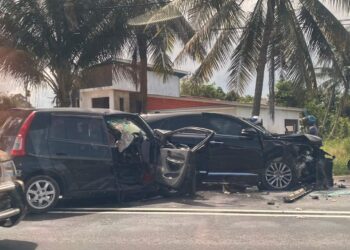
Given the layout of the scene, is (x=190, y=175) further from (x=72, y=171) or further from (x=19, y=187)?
(x=19, y=187)

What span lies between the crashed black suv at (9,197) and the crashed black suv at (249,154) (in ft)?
14.9

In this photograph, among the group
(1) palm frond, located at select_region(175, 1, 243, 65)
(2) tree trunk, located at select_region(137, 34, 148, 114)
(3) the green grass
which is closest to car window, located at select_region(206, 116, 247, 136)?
(3) the green grass

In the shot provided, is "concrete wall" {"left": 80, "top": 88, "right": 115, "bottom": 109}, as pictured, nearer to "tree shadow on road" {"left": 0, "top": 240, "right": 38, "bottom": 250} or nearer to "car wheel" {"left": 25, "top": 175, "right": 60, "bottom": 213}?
"car wheel" {"left": 25, "top": 175, "right": 60, "bottom": 213}

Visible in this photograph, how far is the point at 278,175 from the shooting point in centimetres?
1062

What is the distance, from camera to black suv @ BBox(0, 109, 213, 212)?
8.14m

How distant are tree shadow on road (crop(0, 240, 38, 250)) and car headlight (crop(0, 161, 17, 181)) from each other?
0.84 meters

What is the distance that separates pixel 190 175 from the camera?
919 centimetres

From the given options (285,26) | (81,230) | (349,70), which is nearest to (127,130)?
(81,230)

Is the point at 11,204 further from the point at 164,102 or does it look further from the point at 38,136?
the point at 164,102

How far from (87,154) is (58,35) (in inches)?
410

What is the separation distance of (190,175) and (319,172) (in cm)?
305

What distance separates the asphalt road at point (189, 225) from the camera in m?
6.25

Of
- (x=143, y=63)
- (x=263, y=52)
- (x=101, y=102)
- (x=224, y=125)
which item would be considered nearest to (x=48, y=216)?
(x=224, y=125)

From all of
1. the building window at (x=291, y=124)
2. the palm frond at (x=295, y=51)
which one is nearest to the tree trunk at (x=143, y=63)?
the palm frond at (x=295, y=51)
